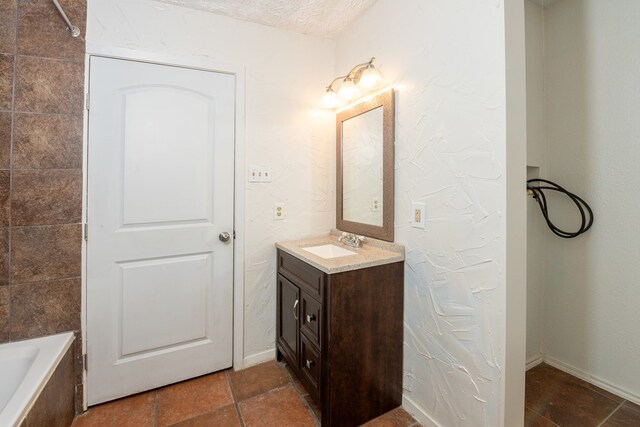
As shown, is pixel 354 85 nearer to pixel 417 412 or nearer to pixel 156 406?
pixel 417 412

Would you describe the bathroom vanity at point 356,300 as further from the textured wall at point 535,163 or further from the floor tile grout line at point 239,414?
the textured wall at point 535,163

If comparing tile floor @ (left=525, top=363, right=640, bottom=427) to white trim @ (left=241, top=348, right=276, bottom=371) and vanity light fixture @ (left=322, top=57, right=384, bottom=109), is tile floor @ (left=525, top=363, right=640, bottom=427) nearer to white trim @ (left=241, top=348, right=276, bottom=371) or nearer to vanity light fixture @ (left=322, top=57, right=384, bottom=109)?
white trim @ (left=241, top=348, right=276, bottom=371)

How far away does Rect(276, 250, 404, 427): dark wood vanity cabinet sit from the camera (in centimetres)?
135

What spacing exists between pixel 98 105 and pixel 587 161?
9.11 feet

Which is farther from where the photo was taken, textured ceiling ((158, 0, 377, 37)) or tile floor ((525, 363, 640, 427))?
textured ceiling ((158, 0, 377, 37))

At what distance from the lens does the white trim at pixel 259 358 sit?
1.91 metres

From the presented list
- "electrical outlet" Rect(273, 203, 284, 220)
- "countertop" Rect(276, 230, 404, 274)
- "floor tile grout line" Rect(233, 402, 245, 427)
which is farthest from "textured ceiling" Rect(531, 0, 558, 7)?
"floor tile grout line" Rect(233, 402, 245, 427)

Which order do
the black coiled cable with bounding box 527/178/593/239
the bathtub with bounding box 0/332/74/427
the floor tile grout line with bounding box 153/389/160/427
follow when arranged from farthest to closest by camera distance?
the black coiled cable with bounding box 527/178/593/239 → the floor tile grout line with bounding box 153/389/160/427 → the bathtub with bounding box 0/332/74/427

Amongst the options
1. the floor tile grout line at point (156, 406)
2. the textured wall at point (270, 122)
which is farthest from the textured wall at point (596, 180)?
the floor tile grout line at point (156, 406)

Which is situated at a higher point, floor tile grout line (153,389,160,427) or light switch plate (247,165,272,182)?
light switch plate (247,165,272,182)

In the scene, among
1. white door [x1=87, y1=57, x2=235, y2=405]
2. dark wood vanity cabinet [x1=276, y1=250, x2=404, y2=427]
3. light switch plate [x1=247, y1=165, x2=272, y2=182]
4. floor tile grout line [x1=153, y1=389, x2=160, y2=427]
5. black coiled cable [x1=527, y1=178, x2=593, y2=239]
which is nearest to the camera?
dark wood vanity cabinet [x1=276, y1=250, x2=404, y2=427]

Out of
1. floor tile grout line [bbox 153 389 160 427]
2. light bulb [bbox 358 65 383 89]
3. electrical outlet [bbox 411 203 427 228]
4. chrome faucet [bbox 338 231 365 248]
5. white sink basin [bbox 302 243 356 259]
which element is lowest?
floor tile grout line [bbox 153 389 160 427]

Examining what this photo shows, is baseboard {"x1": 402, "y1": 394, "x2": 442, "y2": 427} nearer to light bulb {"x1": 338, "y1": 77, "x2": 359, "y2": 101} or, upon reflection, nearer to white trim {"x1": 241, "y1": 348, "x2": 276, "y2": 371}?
white trim {"x1": 241, "y1": 348, "x2": 276, "y2": 371}

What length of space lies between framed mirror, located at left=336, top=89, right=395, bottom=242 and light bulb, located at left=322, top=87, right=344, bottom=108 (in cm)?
8
